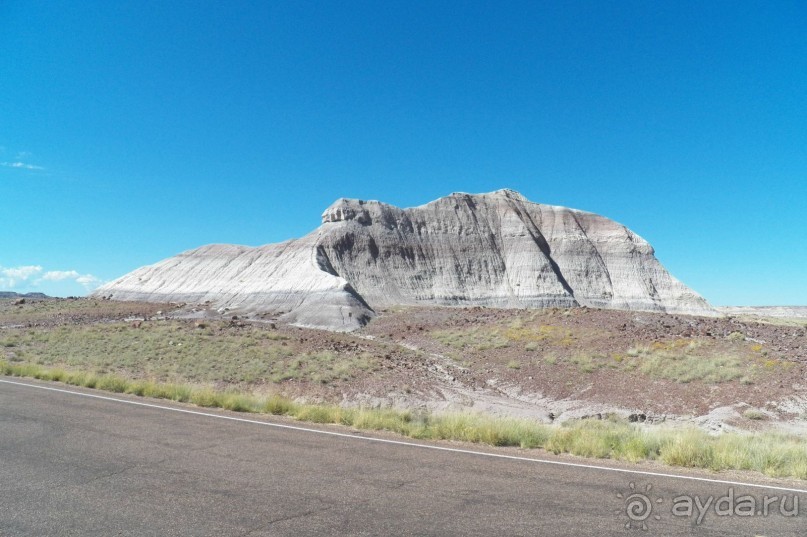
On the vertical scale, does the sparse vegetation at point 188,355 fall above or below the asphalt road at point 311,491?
below

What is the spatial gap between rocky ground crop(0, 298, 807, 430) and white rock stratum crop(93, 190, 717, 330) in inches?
1451

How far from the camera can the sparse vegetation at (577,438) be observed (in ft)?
25.4

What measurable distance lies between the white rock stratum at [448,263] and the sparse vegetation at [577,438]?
5431 cm

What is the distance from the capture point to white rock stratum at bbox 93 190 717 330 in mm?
74812

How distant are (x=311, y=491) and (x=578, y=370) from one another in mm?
20167

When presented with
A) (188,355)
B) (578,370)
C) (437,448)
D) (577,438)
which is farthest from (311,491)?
(188,355)

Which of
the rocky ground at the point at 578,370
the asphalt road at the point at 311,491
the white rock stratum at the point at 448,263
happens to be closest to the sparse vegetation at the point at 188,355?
the rocky ground at the point at 578,370

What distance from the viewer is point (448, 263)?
272 ft

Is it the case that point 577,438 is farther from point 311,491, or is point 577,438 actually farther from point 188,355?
point 188,355

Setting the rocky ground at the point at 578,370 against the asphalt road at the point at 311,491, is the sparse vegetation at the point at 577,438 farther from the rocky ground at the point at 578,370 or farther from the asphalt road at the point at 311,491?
the rocky ground at the point at 578,370

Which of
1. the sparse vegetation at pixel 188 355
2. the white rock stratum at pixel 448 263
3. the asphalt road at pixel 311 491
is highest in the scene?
the white rock stratum at pixel 448 263

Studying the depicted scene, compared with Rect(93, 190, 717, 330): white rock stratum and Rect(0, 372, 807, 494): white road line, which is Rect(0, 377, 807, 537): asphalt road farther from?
Rect(93, 190, 717, 330): white rock stratum

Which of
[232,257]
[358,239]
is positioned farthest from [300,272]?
[232,257]

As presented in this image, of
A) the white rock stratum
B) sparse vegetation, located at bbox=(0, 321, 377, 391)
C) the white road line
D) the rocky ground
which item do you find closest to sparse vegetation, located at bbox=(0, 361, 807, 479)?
the white road line
